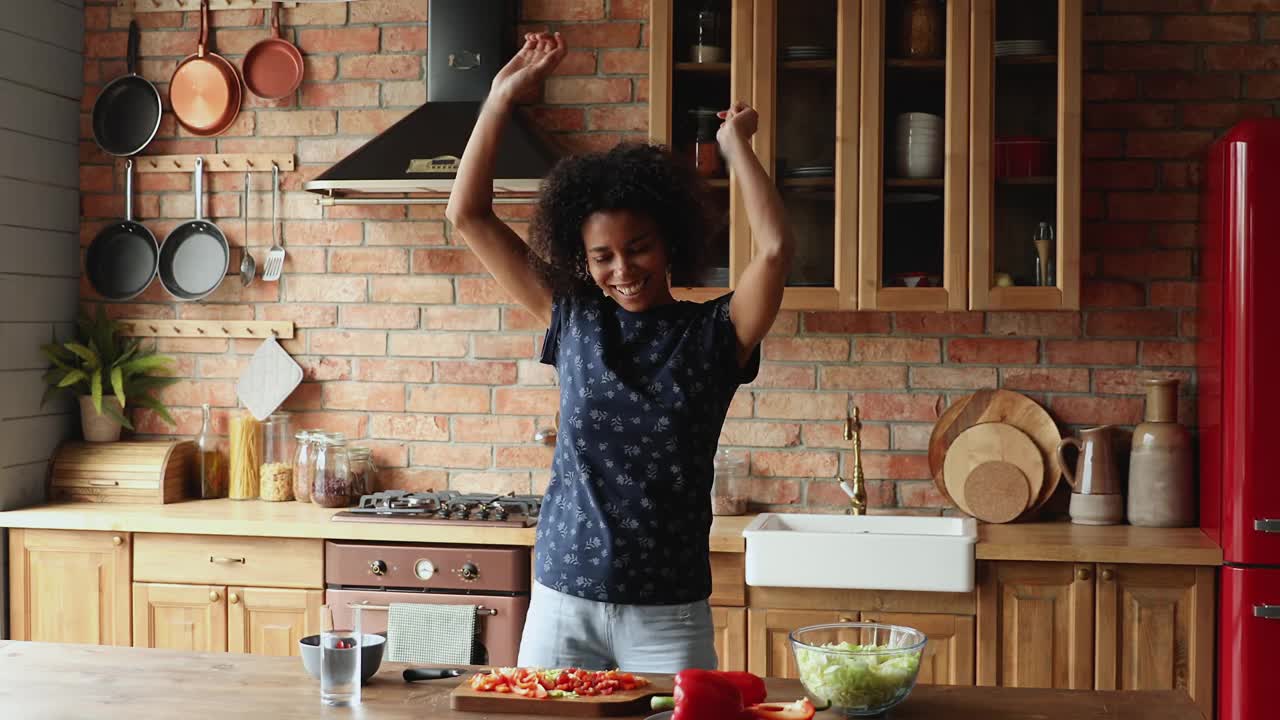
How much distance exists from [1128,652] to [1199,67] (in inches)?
62.7

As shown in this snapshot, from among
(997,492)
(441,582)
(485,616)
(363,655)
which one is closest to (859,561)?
(997,492)

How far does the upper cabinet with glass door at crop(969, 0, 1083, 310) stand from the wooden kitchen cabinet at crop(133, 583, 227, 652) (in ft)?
7.00

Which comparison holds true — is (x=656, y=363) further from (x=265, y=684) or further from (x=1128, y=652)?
(x=1128, y=652)

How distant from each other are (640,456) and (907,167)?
5.22 ft

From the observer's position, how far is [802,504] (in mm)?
3594

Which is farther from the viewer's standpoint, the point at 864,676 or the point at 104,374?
the point at 104,374

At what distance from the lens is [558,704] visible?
1.64 meters

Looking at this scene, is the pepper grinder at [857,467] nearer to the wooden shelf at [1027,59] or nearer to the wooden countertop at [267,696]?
the wooden shelf at [1027,59]

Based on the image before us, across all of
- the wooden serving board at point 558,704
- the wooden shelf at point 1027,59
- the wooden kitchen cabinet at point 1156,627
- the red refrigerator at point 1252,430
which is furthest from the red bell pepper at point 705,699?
the wooden shelf at point 1027,59

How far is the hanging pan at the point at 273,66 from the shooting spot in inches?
149

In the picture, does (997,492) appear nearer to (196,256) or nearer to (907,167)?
(907,167)

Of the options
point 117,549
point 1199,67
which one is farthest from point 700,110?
point 117,549

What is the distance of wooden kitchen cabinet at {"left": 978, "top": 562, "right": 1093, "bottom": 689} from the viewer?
3000 mm

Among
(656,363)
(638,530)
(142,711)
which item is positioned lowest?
(142,711)
